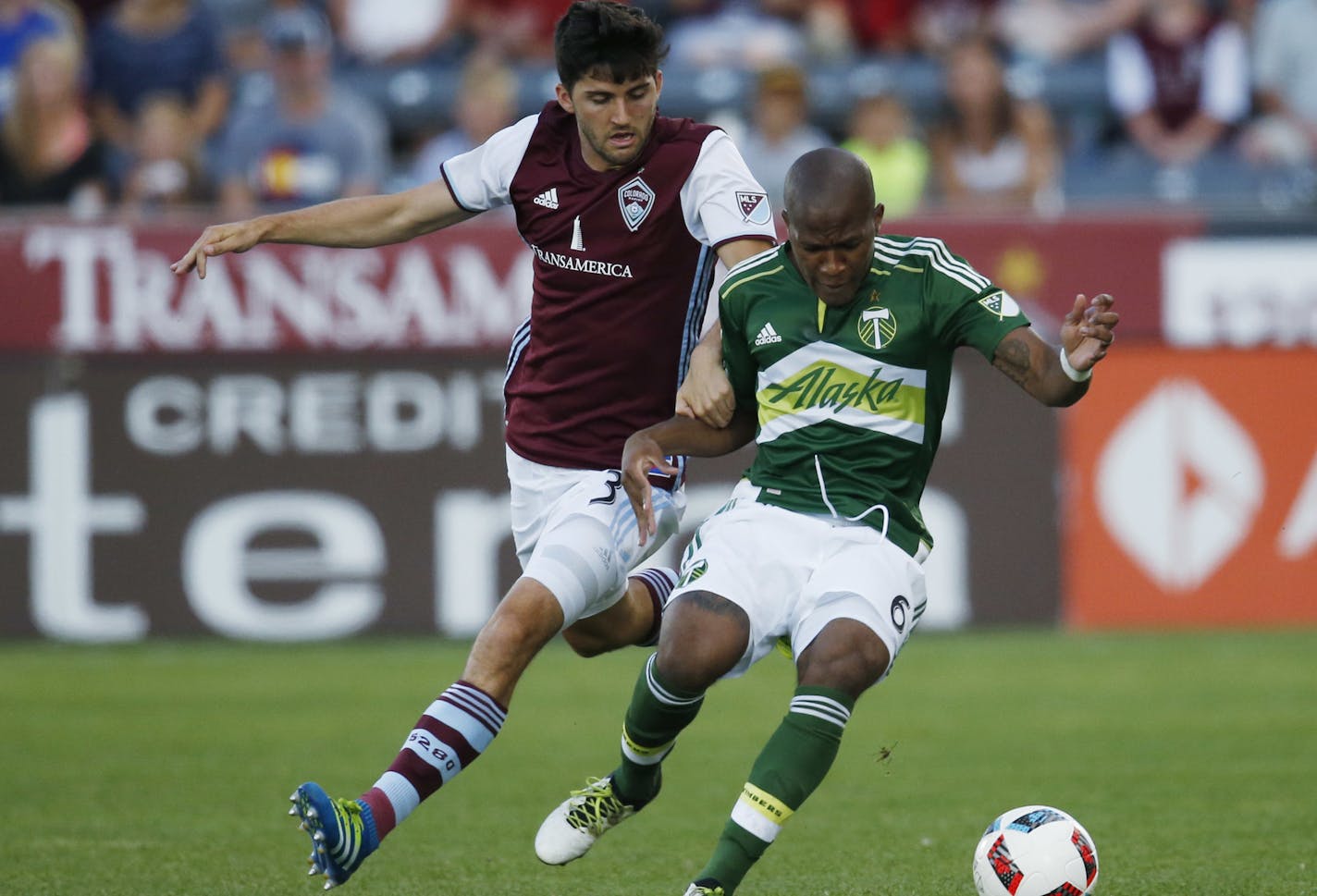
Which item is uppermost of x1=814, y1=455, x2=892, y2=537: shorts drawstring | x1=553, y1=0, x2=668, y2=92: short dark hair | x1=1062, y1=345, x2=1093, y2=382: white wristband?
x1=553, y1=0, x2=668, y2=92: short dark hair

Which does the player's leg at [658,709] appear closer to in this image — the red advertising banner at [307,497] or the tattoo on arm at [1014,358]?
the tattoo on arm at [1014,358]

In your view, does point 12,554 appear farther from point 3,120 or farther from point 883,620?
point 883,620

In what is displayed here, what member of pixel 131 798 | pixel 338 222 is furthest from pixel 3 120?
pixel 338 222

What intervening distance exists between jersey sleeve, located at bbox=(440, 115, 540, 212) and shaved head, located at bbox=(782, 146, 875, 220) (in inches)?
47.0

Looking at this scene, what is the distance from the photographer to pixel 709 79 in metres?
14.9

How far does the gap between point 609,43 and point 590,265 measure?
73cm

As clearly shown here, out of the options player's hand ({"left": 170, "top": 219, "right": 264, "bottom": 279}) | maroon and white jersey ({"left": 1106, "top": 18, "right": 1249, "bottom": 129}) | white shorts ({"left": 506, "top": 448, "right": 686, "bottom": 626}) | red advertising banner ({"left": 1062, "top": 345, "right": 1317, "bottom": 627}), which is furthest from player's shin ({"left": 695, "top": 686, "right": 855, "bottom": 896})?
maroon and white jersey ({"left": 1106, "top": 18, "right": 1249, "bottom": 129})

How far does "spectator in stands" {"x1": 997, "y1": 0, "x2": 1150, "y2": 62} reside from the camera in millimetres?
15586

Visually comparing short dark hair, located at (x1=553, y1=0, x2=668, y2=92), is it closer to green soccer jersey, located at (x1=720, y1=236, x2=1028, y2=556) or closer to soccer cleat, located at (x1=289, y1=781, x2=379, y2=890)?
green soccer jersey, located at (x1=720, y1=236, x2=1028, y2=556)

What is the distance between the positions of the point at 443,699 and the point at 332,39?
460 inches

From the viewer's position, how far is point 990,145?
1391 cm

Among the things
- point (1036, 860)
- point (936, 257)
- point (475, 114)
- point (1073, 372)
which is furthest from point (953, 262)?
point (475, 114)

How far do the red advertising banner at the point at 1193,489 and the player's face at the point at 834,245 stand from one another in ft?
22.7

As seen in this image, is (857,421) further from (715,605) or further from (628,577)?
(628,577)
